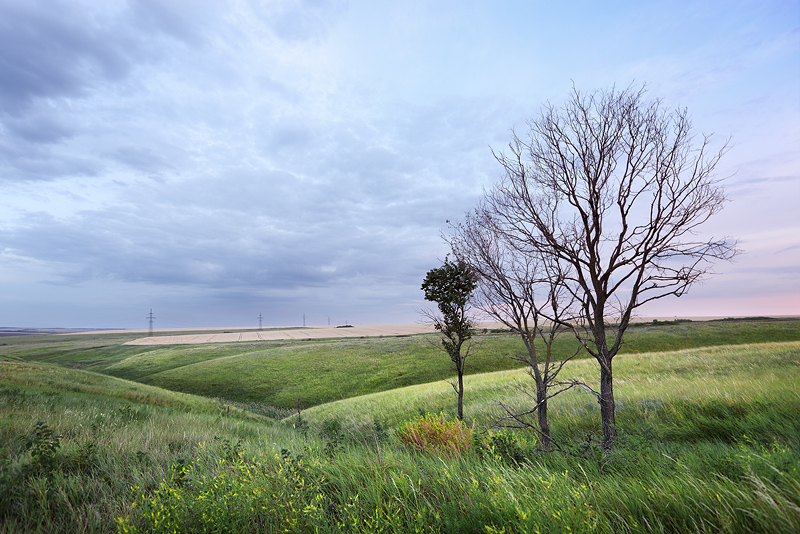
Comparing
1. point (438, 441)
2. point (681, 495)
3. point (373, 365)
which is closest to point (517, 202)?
point (438, 441)

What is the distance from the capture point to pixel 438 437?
6406mm

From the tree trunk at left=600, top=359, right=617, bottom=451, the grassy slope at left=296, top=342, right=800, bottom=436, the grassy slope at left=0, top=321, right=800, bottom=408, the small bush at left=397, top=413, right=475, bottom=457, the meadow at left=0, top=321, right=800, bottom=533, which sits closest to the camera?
the meadow at left=0, top=321, right=800, bottom=533

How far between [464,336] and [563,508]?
10.4 meters

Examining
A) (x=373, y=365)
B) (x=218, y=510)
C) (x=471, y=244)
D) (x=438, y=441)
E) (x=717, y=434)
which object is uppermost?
(x=471, y=244)

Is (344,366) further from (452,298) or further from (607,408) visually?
(607,408)

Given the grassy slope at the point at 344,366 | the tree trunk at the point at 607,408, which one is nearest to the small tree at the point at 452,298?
the tree trunk at the point at 607,408

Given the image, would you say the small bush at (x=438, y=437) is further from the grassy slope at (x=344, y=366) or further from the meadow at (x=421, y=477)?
the grassy slope at (x=344, y=366)

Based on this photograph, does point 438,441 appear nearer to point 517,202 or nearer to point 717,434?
point 517,202

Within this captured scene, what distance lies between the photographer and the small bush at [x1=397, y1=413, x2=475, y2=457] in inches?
229

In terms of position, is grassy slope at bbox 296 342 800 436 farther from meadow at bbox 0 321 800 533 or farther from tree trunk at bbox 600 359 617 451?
Answer: tree trunk at bbox 600 359 617 451

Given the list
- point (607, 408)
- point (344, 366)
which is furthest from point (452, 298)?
point (344, 366)

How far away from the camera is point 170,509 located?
3.77 metres

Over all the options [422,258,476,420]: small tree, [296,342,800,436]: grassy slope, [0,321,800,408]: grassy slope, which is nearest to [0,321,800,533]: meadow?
[296,342,800,436]: grassy slope

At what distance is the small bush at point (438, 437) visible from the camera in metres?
5.82
